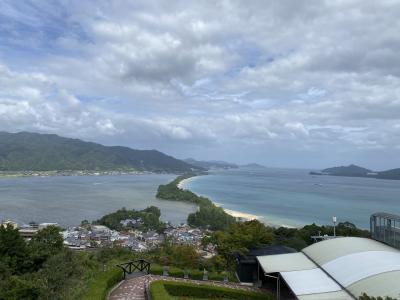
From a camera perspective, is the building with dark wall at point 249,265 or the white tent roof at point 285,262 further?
the building with dark wall at point 249,265

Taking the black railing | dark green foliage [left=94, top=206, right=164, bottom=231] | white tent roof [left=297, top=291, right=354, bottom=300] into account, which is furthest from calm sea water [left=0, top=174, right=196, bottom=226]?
white tent roof [left=297, top=291, right=354, bottom=300]

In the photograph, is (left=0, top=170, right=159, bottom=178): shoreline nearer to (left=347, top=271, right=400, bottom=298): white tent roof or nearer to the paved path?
the paved path

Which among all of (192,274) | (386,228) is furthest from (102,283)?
(386,228)

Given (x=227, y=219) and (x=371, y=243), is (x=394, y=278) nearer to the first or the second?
(x=371, y=243)

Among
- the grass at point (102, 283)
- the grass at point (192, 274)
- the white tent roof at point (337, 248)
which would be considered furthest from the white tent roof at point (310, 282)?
the grass at point (102, 283)

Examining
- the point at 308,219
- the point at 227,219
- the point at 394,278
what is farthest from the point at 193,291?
the point at 308,219

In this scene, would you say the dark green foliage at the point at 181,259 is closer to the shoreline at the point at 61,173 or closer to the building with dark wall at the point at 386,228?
the building with dark wall at the point at 386,228
